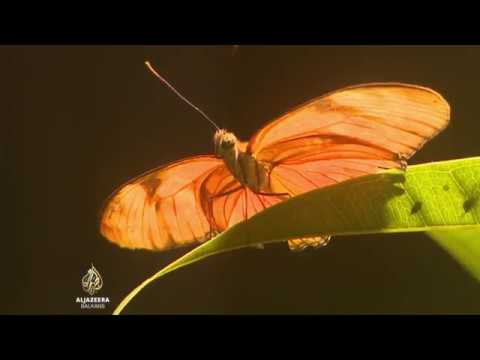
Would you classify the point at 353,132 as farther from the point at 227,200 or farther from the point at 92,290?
the point at 92,290

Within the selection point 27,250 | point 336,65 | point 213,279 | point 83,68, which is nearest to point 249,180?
point 213,279

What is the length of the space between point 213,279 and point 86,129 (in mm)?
616

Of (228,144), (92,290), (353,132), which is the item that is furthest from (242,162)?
(92,290)

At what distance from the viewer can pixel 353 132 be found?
1.53 m

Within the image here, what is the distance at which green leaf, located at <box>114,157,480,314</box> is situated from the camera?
0.77 meters

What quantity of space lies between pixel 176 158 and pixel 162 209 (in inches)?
6.5

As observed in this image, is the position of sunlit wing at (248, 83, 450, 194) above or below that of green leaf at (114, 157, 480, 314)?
above

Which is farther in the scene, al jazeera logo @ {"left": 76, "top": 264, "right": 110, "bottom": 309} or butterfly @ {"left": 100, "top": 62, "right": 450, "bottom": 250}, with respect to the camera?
al jazeera logo @ {"left": 76, "top": 264, "right": 110, "bottom": 309}

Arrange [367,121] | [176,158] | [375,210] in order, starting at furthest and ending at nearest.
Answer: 1. [176,158]
2. [367,121]
3. [375,210]

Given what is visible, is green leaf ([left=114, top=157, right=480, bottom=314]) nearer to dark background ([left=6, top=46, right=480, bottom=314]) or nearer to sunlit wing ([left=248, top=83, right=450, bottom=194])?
sunlit wing ([left=248, top=83, right=450, bottom=194])

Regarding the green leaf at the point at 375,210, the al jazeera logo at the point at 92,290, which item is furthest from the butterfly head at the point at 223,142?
the green leaf at the point at 375,210

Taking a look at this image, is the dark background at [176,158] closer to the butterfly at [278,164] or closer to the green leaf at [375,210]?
the butterfly at [278,164]

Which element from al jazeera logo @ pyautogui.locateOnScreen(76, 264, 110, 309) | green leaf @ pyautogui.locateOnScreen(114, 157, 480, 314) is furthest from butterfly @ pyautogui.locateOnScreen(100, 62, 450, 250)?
green leaf @ pyautogui.locateOnScreen(114, 157, 480, 314)

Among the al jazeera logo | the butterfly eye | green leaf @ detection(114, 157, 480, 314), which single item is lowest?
green leaf @ detection(114, 157, 480, 314)
